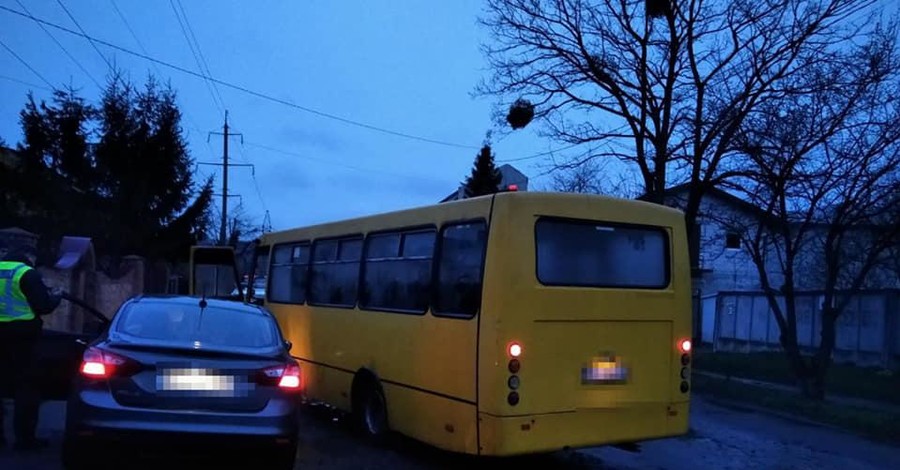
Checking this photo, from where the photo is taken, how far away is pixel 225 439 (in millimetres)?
6680

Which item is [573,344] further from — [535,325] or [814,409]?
[814,409]

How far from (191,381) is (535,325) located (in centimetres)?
292

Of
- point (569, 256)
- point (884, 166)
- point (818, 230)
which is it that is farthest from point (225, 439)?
point (818, 230)

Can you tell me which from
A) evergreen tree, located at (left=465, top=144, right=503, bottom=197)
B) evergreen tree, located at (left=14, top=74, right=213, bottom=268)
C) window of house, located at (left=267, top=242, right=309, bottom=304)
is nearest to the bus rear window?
window of house, located at (left=267, top=242, right=309, bottom=304)

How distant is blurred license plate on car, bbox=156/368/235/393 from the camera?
6.66 meters

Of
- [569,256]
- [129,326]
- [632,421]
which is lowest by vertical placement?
[632,421]

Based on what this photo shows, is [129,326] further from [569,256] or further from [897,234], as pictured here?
[897,234]

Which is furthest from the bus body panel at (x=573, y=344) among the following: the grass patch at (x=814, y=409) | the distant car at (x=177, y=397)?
the grass patch at (x=814, y=409)

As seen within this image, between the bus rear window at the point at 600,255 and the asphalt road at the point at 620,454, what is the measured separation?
87.6 inches

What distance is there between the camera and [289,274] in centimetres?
1323

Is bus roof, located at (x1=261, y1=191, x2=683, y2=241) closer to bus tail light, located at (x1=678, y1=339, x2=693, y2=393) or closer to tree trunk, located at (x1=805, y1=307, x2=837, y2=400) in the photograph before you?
bus tail light, located at (x1=678, y1=339, x2=693, y2=393)

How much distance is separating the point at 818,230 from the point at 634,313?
9.32 meters

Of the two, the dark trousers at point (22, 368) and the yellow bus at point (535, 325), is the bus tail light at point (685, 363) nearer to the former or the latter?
the yellow bus at point (535, 325)

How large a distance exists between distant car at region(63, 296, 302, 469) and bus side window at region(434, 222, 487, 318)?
1.71 metres
